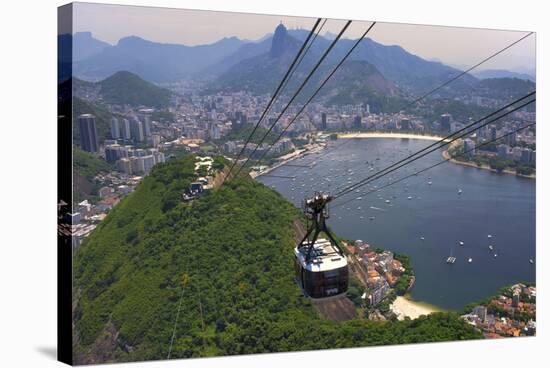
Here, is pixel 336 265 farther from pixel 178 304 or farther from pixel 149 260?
pixel 149 260

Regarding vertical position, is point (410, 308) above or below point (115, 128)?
below

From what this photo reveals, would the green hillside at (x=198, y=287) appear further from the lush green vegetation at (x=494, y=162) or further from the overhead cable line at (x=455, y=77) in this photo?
the lush green vegetation at (x=494, y=162)

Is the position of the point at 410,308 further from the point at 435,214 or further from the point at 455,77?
the point at 435,214

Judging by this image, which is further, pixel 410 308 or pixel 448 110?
pixel 448 110

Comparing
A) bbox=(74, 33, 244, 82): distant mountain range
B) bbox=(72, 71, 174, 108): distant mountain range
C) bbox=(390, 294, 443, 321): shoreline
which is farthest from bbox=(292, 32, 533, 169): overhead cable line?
bbox=(72, 71, 174, 108): distant mountain range

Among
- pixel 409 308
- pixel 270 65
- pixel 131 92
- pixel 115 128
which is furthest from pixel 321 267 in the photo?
pixel 270 65

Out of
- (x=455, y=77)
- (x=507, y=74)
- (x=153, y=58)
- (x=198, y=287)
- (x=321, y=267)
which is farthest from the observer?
(x=455, y=77)

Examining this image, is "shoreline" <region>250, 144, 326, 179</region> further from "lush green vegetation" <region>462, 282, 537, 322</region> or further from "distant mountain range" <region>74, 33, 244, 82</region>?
"lush green vegetation" <region>462, 282, 537, 322</region>
